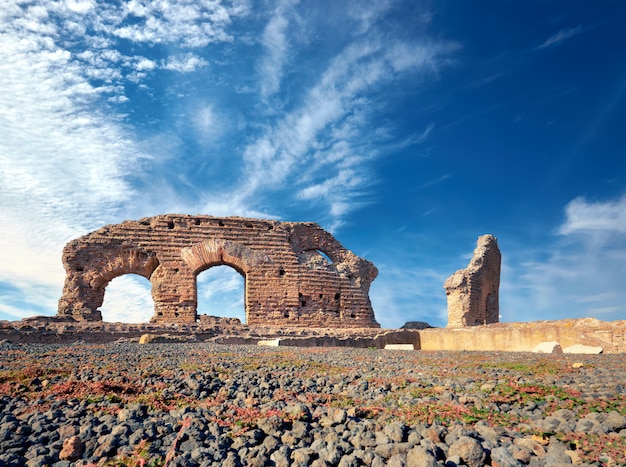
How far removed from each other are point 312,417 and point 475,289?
788 inches

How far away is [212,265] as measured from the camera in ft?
62.8

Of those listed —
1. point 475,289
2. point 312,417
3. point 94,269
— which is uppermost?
point 94,269

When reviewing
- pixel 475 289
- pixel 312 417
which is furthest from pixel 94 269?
pixel 312 417

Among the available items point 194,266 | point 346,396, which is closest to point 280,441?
point 346,396

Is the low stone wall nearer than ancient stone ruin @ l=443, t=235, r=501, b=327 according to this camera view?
Yes

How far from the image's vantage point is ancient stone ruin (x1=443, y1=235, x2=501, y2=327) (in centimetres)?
2159

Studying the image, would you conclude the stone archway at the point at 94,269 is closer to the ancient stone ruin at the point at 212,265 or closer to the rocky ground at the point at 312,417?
the ancient stone ruin at the point at 212,265

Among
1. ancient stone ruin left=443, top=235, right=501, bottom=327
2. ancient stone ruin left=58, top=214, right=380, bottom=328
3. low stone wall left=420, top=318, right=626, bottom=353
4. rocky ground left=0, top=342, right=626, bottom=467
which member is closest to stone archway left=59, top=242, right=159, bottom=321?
ancient stone ruin left=58, top=214, right=380, bottom=328

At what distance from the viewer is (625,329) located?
33.8ft

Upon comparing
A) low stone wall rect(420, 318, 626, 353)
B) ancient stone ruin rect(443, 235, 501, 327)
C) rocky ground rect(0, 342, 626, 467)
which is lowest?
rocky ground rect(0, 342, 626, 467)

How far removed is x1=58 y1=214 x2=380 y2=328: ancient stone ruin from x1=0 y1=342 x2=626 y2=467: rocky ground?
A: 12.2m

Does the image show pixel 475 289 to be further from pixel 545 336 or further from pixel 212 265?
pixel 212 265

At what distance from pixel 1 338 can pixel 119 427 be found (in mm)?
12836

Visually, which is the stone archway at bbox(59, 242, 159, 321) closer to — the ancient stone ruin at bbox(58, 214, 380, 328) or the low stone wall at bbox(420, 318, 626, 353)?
the ancient stone ruin at bbox(58, 214, 380, 328)
